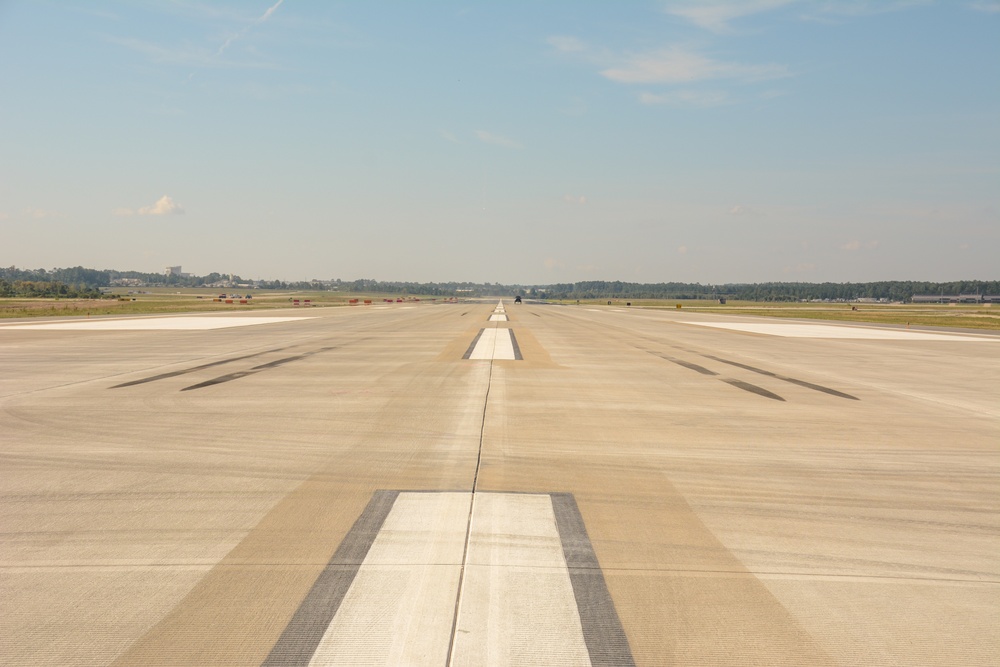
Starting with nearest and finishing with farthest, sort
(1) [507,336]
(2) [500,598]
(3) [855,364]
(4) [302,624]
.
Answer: (4) [302,624], (2) [500,598], (3) [855,364], (1) [507,336]

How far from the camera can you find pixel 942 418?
12203 mm

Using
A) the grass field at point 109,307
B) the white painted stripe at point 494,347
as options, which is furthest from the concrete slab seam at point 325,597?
the grass field at point 109,307

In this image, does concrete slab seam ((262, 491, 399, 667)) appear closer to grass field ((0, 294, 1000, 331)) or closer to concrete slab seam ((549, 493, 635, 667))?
concrete slab seam ((549, 493, 635, 667))

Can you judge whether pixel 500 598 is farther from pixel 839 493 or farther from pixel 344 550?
pixel 839 493

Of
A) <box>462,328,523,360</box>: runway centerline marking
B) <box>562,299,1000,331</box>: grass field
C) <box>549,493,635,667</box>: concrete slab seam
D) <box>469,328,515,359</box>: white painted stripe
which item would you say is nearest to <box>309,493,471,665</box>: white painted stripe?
<box>549,493,635,667</box>: concrete slab seam

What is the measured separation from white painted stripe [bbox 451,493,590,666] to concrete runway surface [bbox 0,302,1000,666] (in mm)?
23

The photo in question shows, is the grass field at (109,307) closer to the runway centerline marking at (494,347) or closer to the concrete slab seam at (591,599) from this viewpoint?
the runway centerline marking at (494,347)

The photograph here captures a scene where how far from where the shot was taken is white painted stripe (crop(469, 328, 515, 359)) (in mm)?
22602

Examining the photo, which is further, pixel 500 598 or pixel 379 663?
pixel 500 598

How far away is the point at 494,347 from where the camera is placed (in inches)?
1029

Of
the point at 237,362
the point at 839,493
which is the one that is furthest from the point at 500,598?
the point at 237,362

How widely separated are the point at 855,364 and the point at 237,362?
18.8 metres

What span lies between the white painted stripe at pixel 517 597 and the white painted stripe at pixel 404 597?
13cm

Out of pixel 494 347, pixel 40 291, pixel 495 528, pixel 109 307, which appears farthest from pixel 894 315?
pixel 40 291
